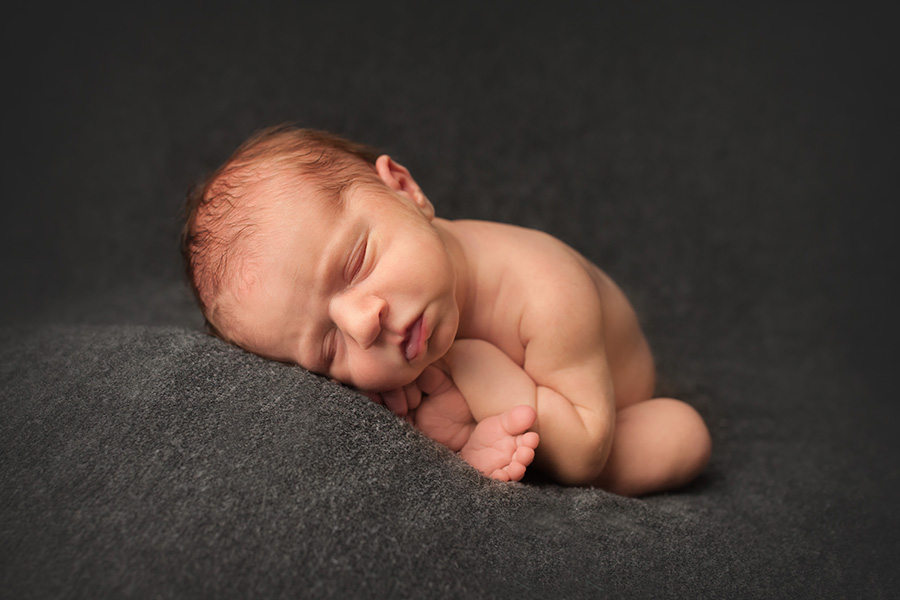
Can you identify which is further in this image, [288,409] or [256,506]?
[288,409]

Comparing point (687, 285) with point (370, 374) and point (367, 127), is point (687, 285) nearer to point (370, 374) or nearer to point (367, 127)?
point (367, 127)

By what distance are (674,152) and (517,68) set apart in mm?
505

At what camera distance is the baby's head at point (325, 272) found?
1.01 meters

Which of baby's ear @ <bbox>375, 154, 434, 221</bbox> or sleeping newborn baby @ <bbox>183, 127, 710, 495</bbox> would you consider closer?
sleeping newborn baby @ <bbox>183, 127, 710, 495</bbox>

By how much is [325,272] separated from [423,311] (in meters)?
0.14

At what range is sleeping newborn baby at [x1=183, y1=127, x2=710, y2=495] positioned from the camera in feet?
3.36

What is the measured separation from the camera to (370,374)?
105cm

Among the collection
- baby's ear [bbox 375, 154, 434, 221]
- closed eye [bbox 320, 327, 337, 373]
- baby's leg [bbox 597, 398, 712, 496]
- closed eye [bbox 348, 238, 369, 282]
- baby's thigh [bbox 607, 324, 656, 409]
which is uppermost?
baby's ear [bbox 375, 154, 434, 221]

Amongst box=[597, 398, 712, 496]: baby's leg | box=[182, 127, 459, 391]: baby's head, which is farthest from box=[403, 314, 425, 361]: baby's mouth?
box=[597, 398, 712, 496]: baby's leg

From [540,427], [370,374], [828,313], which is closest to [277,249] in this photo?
[370,374]

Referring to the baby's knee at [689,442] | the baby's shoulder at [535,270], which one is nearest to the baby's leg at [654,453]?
the baby's knee at [689,442]

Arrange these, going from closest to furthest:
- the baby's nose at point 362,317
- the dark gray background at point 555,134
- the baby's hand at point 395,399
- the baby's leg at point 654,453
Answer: the baby's nose at point 362,317 < the baby's hand at point 395,399 < the baby's leg at point 654,453 < the dark gray background at point 555,134

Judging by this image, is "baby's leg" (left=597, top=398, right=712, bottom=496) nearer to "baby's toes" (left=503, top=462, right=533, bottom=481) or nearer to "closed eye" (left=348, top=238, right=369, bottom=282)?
"baby's toes" (left=503, top=462, right=533, bottom=481)

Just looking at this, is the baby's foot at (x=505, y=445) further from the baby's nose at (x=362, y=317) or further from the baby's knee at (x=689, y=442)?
the baby's knee at (x=689, y=442)
